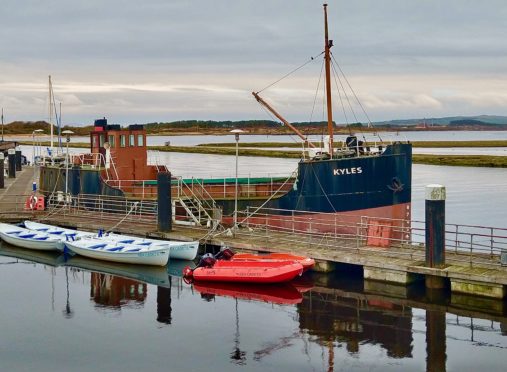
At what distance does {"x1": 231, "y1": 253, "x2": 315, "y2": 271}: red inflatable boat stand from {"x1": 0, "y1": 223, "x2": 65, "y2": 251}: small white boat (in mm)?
10483

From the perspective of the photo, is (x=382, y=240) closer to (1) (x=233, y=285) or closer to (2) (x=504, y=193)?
(1) (x=233, y=285)

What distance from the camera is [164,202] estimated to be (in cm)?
3469

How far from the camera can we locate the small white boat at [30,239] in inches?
1407

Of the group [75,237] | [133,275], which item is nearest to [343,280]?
[133,275]

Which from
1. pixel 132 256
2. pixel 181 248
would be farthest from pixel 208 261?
pixel 132 256

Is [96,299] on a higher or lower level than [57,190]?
lower

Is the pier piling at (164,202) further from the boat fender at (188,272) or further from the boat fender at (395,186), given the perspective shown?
the boat fender at (395,186)

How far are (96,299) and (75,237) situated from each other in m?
8.33

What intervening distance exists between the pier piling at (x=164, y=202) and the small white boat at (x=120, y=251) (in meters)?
2.42

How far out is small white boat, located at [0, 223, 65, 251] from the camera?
35.8 meters

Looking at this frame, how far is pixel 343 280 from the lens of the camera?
29.2m

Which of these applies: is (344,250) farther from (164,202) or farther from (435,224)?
(164,202)

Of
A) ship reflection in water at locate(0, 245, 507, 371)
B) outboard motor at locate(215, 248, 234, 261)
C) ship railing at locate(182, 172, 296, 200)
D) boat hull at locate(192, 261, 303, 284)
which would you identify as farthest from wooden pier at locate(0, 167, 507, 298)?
ship railing at locate(182, 172, 296, 200)

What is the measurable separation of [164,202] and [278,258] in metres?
7.78
